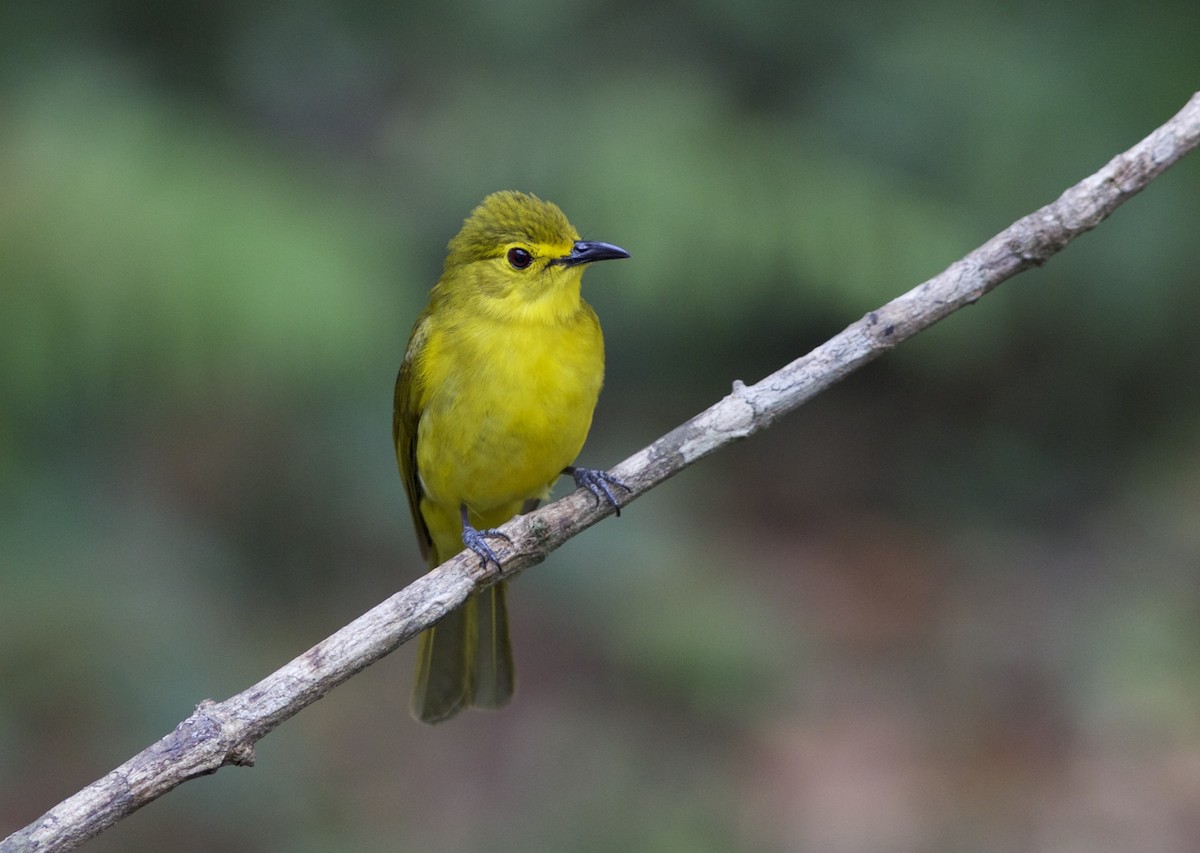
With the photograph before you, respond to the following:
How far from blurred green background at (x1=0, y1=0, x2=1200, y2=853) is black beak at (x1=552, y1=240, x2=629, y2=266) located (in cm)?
140

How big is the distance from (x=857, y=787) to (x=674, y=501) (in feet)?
5.44

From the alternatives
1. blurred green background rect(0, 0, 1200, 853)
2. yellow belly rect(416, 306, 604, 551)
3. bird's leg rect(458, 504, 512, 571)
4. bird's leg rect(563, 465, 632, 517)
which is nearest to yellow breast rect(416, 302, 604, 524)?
yellow belly rect(416, 306, 604, 551)

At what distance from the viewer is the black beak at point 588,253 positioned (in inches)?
171

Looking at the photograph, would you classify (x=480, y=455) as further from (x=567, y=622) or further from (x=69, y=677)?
(x=567, y=622)

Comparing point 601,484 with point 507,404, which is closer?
point 601,484

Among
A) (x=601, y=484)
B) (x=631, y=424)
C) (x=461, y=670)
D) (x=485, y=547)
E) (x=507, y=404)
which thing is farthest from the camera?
(x=631, y=424)

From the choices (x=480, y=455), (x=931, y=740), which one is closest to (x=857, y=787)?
(x=931, y=740)

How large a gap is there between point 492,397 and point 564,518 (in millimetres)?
568

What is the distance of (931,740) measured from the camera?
638 cm

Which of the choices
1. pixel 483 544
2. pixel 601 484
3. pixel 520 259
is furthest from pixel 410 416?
pixel 483 544

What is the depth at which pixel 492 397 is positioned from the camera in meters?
4.18

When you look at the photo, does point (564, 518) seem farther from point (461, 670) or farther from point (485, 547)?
point (461, 670)

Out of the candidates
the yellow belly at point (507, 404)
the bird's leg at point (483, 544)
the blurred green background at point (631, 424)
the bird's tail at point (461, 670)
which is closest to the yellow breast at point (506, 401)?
the yellow belly at point (507, 404)

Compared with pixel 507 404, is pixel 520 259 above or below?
above
